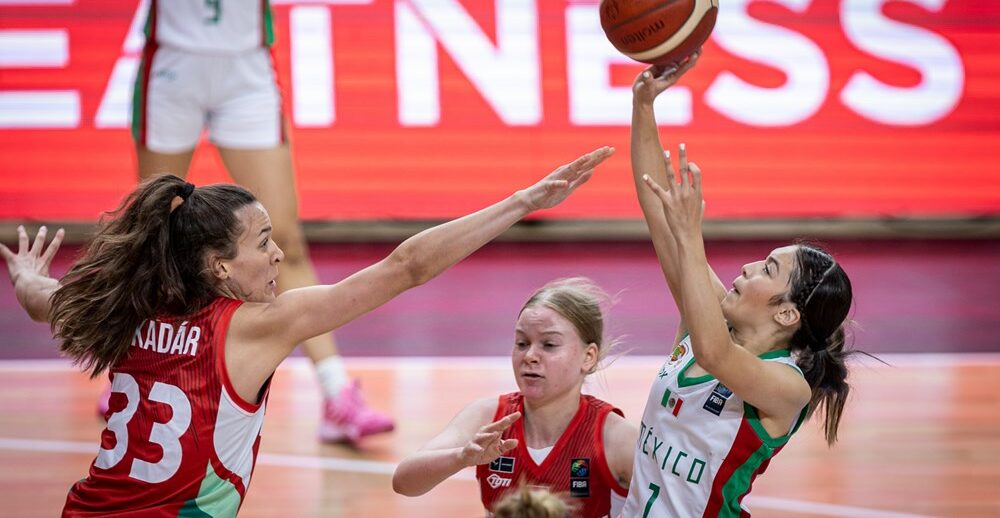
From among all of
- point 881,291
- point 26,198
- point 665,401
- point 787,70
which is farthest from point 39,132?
point 665,401

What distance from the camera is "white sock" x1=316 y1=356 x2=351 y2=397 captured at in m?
4.96

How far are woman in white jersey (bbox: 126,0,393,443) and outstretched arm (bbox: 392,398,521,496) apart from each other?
6.42 ft

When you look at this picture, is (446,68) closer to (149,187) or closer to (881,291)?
(881,291)

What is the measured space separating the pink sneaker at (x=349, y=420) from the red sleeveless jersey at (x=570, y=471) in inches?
76.2

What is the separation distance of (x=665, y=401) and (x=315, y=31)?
5.65m

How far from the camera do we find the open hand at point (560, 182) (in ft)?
8.81

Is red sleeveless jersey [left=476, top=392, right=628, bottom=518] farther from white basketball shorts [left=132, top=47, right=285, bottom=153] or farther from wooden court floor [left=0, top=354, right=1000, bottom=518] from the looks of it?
white basketball shorts [left=132, top=47, right=285, bottom=153]

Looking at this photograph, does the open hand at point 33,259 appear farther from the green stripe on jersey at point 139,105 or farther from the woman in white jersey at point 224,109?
the green stripe on jersey at point 139,105

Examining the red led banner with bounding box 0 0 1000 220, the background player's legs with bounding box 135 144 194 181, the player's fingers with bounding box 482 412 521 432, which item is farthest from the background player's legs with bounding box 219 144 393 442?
the red led banner with bounding box 0 0 1000 220

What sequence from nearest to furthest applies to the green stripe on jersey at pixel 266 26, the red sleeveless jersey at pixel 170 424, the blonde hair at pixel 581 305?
the red sleeveless jersey at pixel 170 424
the blonde hair at pixel 581 305
the green stripe on jersey at pixel 266 26

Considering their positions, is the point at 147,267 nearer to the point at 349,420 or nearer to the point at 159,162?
the point at 349,420

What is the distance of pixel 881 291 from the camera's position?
24.0 ft

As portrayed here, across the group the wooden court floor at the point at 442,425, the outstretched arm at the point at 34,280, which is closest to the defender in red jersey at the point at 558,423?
the outstretched arm at the point at 34,280

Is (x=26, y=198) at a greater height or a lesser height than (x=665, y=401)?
lesser
